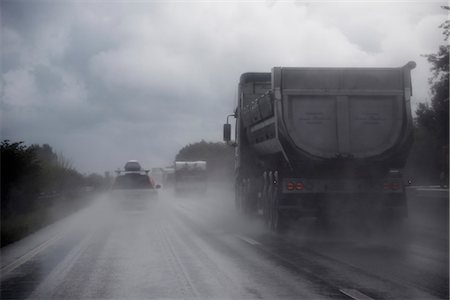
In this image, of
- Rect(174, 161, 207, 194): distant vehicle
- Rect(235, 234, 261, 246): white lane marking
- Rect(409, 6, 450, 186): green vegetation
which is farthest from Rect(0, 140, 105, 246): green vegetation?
Rect(174, 161, 207, 194): distant vehicle

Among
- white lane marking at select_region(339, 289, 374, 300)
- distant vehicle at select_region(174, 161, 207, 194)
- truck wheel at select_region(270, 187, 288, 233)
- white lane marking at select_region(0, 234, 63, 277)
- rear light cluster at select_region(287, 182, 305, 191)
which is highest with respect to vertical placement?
distant vehicle at select_region(174, 161, 207, 194)

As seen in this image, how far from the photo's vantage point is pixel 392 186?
18938mm

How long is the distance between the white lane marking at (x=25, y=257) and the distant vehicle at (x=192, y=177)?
132 feet

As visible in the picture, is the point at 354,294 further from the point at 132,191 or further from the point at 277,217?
the point at 132,191

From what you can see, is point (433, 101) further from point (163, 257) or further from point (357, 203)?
point (163, 257)

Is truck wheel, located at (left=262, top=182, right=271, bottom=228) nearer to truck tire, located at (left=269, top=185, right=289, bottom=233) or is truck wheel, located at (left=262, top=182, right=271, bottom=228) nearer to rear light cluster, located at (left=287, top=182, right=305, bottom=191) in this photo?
truck tire, located at (left=269, top=185, right=289, bottom=233)

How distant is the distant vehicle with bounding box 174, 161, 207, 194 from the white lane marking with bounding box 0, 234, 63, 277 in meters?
40.1

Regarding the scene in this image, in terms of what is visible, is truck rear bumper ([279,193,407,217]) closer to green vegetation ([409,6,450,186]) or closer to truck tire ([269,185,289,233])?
truck tire ([269,185,289,233])

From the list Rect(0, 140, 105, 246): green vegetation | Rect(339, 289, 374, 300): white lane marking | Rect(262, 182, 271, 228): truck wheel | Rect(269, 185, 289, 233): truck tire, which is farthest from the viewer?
Rect(0, 140, 105, 246): green vegetation

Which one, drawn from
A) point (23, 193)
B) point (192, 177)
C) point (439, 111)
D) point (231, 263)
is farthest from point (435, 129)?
point (231, 263)

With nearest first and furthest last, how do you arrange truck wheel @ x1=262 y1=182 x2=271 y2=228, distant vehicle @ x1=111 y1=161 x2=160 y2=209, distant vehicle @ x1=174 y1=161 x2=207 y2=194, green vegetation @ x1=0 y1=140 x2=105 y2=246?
truck wheel @ x1=262 y1=182 x2=271 y2=228 → green vegetation @ x1=0 y1=140 x2=105 y2=246 → distant vehicle @ x1=111 y1=161 x2=160 y2=209 → distant vehicle @ x1=174 y1=161 x2=207 y2=194

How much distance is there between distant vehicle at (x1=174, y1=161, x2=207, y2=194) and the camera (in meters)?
60.5

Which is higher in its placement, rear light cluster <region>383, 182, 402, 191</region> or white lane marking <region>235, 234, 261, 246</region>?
rear light cluster <region>383, 182, 402, 191</region>

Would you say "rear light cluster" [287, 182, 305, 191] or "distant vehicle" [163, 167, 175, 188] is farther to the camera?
"distant vehicle" [163, 167, 175, 188]
